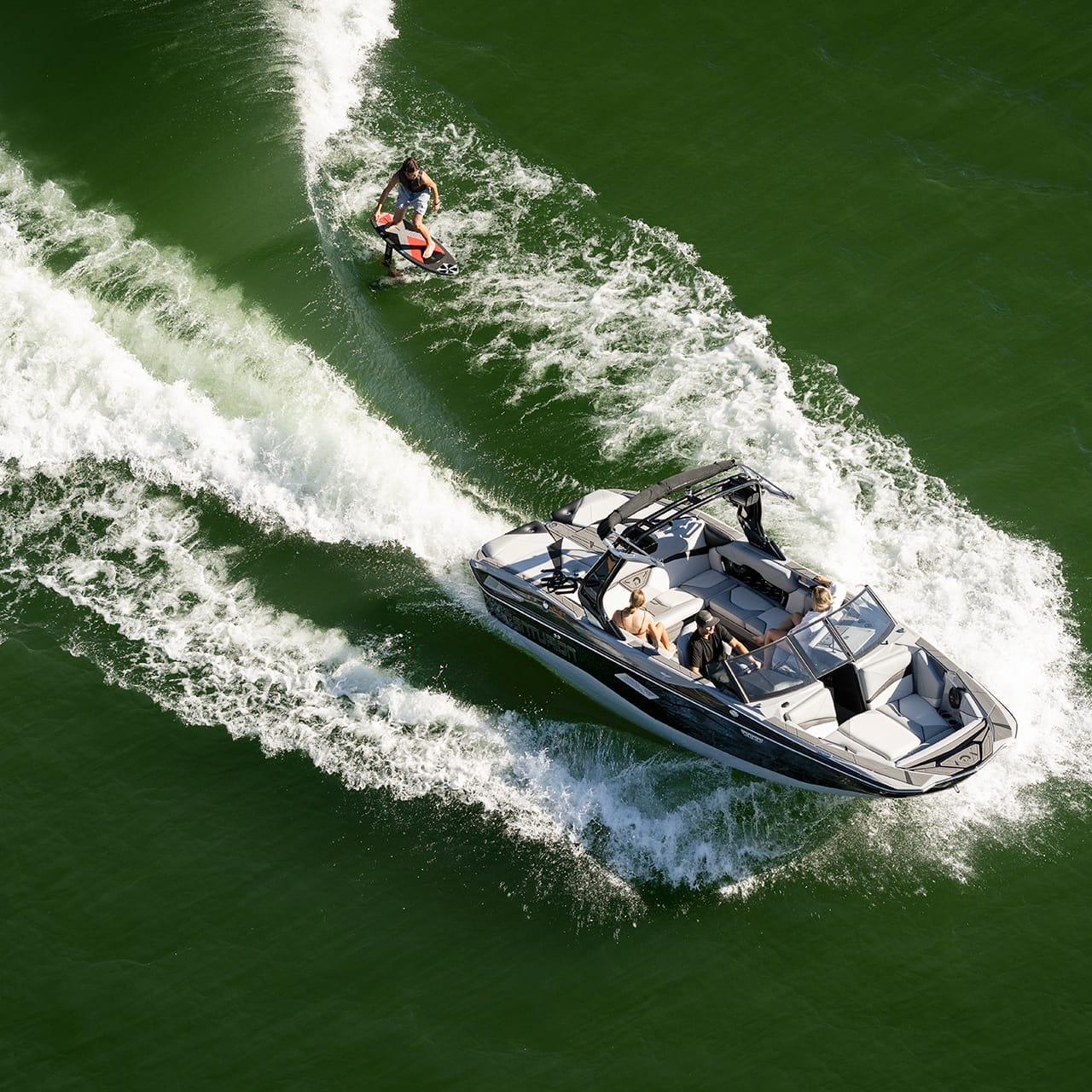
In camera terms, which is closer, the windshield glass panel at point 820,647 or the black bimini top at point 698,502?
the windshield glass panel at point 820,647

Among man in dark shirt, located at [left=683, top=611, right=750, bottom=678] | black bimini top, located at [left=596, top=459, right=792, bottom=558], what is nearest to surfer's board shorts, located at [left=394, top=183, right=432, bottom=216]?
black bimini top, located at [left=596, top=459, right=792, bottom=558]

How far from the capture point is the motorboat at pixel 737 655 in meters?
12.3

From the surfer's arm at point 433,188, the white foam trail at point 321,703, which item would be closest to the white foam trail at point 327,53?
the surfer's arm at point 433,188

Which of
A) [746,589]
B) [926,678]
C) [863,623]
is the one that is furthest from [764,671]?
[926,678]

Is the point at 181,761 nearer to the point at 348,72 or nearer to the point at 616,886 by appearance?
the point at 616,886

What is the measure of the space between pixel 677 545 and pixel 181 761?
610 cm

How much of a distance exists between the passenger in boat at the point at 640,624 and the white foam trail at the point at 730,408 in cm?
274

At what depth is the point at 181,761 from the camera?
1343cm

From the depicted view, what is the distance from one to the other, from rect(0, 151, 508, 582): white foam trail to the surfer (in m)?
2.46

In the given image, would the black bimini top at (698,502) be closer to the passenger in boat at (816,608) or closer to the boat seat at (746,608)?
the boat seat at (746,608)

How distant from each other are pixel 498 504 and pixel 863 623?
4.89 meters

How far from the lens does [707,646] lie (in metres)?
12.9

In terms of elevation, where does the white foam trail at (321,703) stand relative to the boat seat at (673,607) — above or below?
below

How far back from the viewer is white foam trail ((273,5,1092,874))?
13.5 metres
